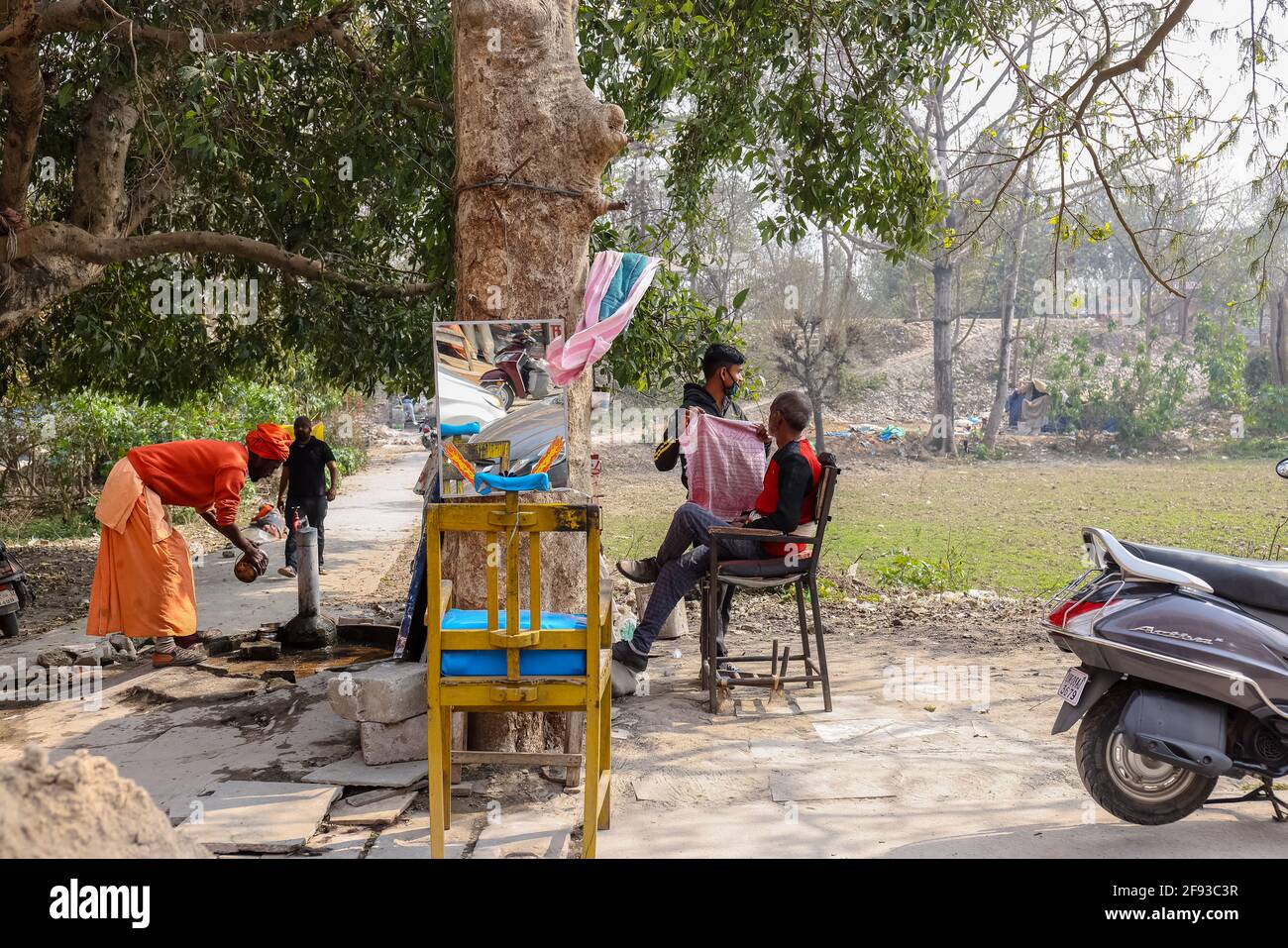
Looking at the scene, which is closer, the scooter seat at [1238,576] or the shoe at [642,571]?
the scooter seat at [1238,576]

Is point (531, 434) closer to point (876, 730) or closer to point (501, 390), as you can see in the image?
point (501, 390)

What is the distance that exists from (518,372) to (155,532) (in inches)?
131

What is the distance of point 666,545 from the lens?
591 cm

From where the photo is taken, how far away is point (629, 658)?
5.86 meters

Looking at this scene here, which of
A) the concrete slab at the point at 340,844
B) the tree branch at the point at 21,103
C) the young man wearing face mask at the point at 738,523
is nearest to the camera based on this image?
the concrete slab at the point at 340,844

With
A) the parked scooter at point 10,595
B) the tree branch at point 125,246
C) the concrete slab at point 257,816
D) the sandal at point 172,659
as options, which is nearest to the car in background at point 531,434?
the concrete slab at point 257,816

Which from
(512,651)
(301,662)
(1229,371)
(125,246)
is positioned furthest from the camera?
(1229,371)

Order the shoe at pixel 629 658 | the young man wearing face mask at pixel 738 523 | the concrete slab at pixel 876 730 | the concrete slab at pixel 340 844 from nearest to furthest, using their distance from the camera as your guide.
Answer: the concrete slab at pixel 340 844 → the concrete slab at pixel 876 730 → the young man wearing face mask at pixel 738 523 → the shoe at pixel 629 658

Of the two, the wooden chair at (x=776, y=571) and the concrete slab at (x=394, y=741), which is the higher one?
the wooden chair at (x=776, y=571)

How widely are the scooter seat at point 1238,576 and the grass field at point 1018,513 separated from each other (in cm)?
570

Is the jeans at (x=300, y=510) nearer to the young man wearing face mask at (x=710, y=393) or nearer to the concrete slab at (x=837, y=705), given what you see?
the young man wearing face mask at (x=710, y=393)

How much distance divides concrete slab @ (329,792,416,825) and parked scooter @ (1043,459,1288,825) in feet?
8.57

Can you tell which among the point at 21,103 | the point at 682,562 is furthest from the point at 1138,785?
the point at 21,103

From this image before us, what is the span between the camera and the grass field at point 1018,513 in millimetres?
11805
